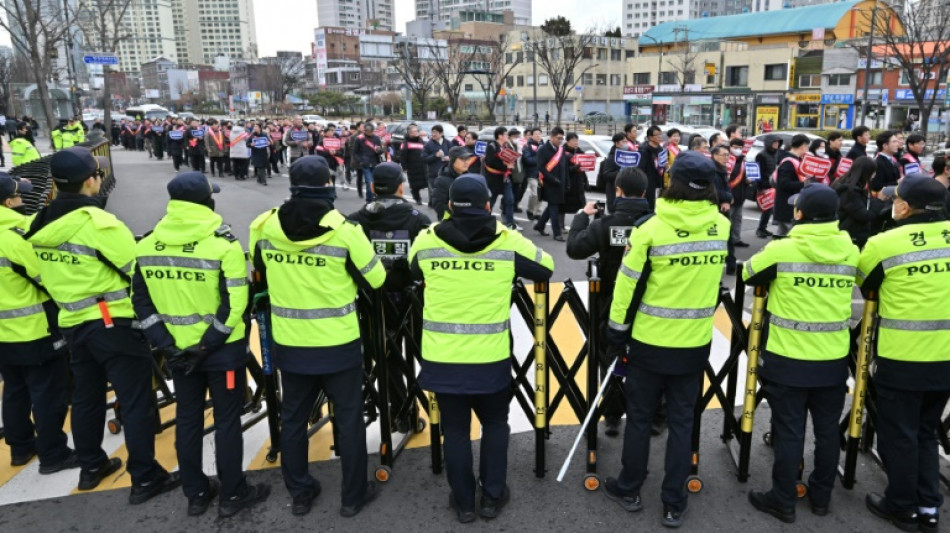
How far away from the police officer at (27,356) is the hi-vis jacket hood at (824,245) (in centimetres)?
453

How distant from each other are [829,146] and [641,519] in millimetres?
7894

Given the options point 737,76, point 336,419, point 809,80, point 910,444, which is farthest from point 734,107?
point 336,419

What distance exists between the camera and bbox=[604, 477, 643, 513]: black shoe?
400 centimetres

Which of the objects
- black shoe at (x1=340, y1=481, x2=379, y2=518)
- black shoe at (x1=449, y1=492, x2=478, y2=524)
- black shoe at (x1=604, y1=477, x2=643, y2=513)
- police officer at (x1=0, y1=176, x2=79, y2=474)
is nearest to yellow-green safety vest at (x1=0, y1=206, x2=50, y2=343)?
police officer at (x1=0, y1=176, x2=79, y2=474)

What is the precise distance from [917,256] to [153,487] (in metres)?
4.66

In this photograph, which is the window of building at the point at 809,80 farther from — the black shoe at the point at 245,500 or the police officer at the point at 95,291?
the police officer at the point at 95,291

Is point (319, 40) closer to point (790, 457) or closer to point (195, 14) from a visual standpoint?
point (195, 14)

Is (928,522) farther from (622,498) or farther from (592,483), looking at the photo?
(592,483)

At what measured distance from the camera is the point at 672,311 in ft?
12.3

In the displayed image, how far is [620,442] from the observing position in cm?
484

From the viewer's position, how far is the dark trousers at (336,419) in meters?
3.90

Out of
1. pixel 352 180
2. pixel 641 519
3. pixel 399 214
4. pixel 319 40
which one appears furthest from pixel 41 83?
pixel 319 40

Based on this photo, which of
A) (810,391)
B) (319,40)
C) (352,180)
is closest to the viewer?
(810,391)

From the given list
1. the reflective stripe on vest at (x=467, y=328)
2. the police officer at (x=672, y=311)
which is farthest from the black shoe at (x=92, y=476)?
the police officer at (x=672, y=311)
